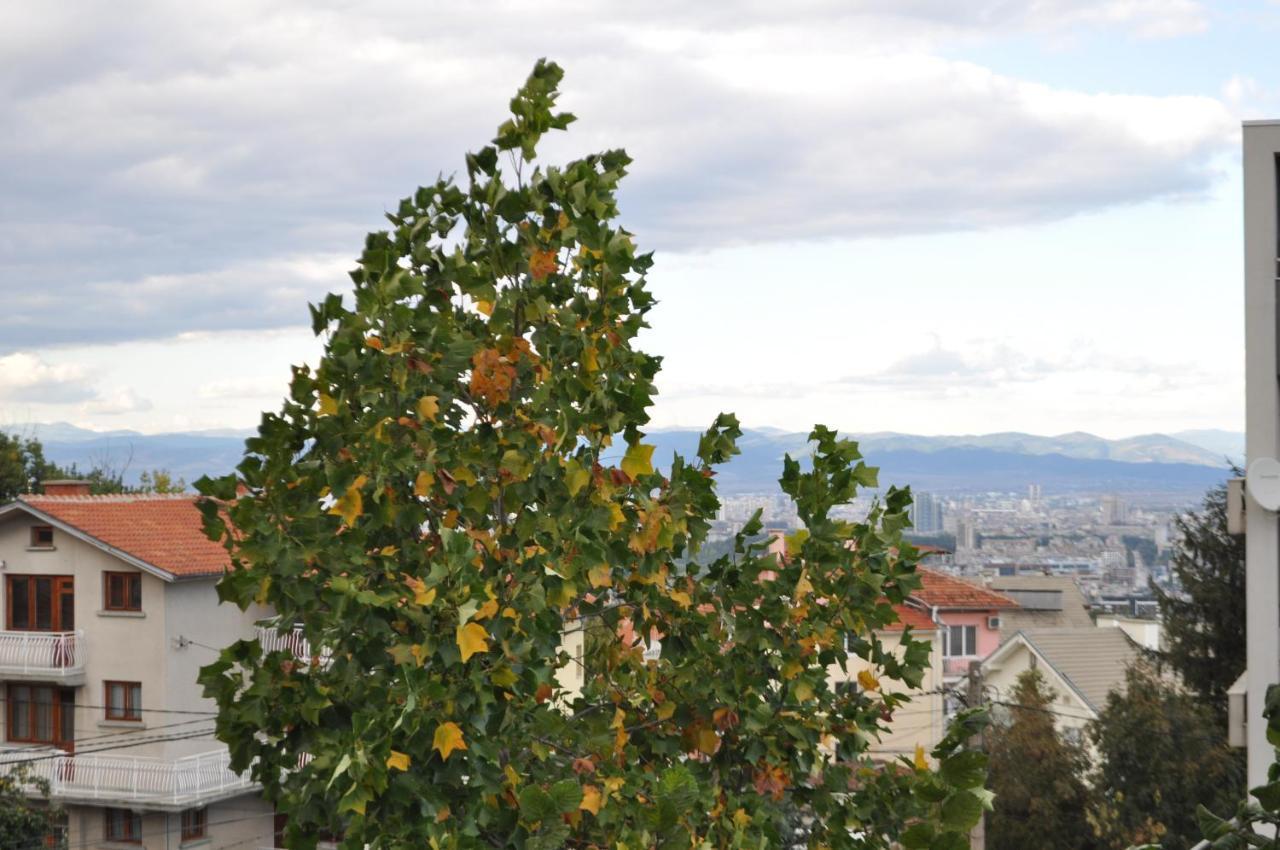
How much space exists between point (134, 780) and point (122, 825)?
168 cm

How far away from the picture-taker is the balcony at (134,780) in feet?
99.8

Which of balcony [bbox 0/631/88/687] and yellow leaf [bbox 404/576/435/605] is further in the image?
balcony [bbox 0/631/88/687]

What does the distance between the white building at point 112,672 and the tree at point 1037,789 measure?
17.0 m

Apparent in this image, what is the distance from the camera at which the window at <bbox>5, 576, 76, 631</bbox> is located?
3206 centimetres

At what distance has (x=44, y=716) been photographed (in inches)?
1272

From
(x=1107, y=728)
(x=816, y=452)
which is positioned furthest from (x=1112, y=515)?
(x=816, y=452)

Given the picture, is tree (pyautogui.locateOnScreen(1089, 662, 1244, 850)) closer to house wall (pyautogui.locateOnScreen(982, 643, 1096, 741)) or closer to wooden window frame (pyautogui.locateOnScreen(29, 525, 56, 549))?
house wall (pyautogui.locateOnScreen(982, 643, 1096, 741))

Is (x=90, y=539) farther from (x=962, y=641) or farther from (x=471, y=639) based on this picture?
(x=962, y=641)

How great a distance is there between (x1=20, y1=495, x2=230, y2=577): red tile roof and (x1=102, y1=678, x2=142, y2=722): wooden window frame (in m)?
2.82

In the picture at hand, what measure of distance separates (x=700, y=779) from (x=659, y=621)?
→ 60 cm

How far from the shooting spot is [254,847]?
33.2 m

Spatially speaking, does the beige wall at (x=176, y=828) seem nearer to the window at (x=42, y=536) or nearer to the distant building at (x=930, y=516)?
the window at (x=42, y=536)

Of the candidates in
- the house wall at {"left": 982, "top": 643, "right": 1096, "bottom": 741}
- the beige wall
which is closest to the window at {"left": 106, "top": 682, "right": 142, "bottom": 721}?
the beige wall

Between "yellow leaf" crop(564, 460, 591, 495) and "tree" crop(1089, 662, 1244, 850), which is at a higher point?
"yellow leaf" crop(564, 460, 591, 495)
